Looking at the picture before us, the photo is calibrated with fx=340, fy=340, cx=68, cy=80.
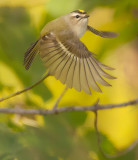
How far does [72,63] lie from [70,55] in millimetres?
14

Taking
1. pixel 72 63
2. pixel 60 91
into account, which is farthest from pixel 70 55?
pixel 60 91

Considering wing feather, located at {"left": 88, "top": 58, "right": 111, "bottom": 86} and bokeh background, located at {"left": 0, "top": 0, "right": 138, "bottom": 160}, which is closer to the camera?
wing feather, located at {"left": 88, "top": 58, "right": 111, "bottom": 86}

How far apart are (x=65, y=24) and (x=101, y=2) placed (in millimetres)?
373

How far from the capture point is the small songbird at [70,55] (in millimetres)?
323

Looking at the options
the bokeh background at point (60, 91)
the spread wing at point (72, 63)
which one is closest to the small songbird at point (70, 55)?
the spread wing at point (72, 63)

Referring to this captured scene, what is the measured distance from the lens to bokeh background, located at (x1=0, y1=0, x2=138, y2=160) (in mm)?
662

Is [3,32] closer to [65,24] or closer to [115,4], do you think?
[115,4]

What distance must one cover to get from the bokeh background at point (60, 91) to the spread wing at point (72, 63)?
0.58 ft

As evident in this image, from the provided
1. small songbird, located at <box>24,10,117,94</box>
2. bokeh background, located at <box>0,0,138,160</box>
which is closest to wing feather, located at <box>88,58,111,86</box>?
small songbird, located at <box>24,10,117,94</box>

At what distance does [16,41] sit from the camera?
0.70 m

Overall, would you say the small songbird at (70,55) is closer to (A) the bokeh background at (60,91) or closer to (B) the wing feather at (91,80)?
(B) the wing feather at (91,80)

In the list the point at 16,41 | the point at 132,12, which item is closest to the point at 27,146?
the point at 16,41

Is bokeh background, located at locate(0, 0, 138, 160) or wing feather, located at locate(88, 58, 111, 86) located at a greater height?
wing feather, located at locate(88, 58, 111, 86)

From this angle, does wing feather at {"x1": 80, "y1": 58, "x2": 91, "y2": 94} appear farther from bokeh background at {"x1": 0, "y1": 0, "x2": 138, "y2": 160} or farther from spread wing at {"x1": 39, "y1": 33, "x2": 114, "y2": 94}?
bokeh background at {"x1": 0, "y1": 0, "x2": 138, "y2": 160}
